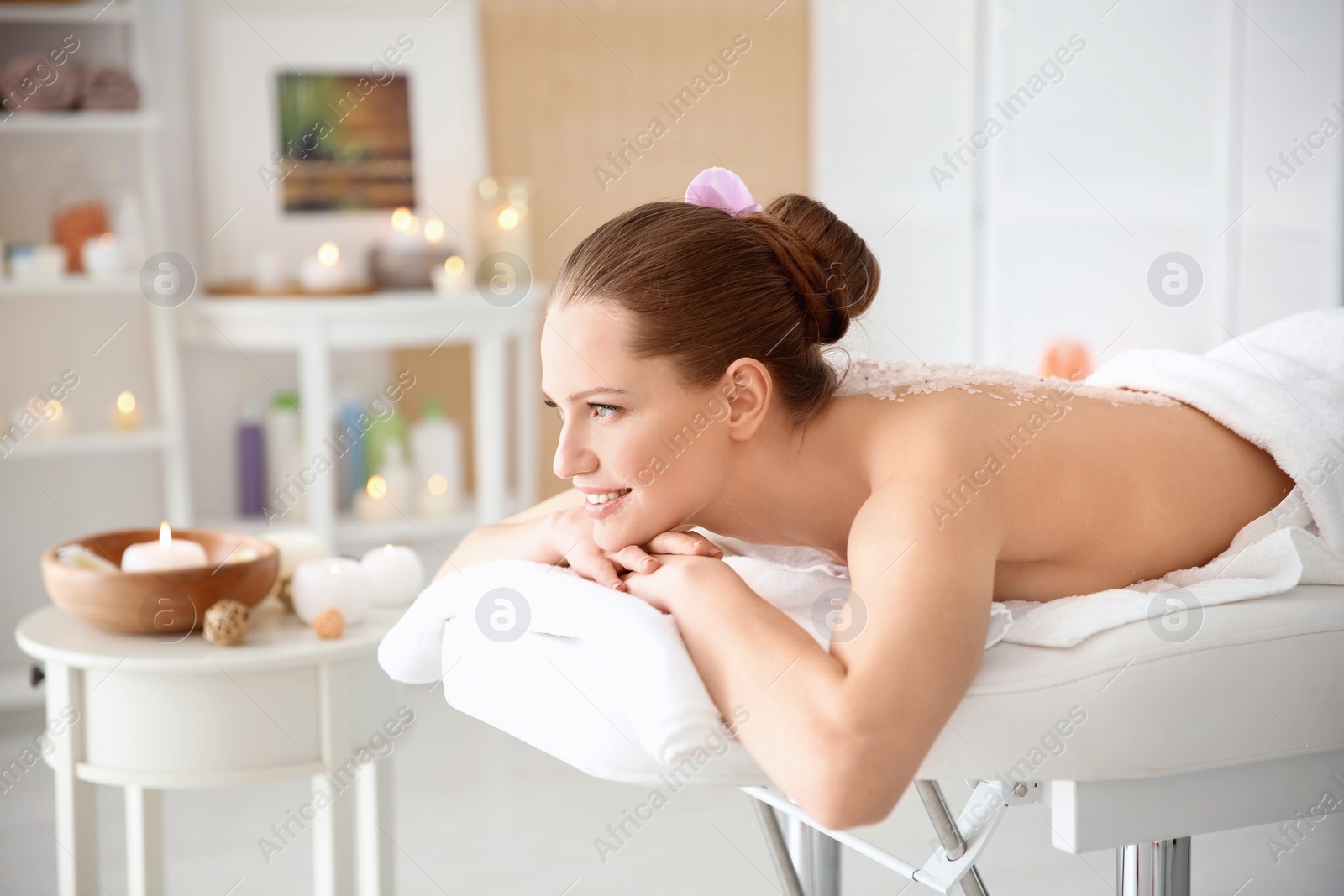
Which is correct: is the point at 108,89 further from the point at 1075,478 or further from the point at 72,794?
the point at 1075,478

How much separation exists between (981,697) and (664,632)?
0.73ft

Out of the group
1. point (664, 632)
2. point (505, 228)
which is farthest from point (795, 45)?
point (664, 632)

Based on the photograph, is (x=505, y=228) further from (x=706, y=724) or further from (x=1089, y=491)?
(x=706, y=724)

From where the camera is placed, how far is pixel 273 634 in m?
1.42

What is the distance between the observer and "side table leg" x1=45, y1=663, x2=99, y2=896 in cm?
137

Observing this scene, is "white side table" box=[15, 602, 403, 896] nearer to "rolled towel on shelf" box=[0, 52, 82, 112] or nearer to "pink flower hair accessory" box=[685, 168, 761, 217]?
"pink flower hair accessory" box=[685, 168, 761, 217]

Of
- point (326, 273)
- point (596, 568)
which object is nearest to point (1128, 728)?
point (596, 568)

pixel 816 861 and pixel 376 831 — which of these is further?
pixel 376 831

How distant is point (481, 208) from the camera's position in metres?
3.00

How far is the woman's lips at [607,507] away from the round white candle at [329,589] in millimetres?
461

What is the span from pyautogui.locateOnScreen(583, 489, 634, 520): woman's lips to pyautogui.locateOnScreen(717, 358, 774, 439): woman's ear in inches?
4.2

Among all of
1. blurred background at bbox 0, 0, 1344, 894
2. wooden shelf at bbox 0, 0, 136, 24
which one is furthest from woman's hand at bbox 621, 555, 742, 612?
wooden shelf at bbox 0, 0, 136, 24

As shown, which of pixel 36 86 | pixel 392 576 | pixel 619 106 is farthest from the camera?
pixel 619 106

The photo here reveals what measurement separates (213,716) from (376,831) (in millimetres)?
256
